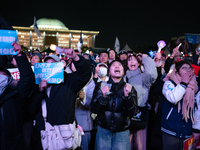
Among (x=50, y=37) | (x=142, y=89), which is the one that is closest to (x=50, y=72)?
(x=142, y=89)

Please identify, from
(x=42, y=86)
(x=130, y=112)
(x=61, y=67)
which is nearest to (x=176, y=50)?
(x=130, y=112)

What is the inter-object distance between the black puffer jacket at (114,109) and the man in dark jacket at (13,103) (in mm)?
916

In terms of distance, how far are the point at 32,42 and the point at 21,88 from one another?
86784 millimetres

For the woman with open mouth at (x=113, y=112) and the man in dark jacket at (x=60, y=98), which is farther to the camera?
the woman with open mouth at (x=113, y=112)

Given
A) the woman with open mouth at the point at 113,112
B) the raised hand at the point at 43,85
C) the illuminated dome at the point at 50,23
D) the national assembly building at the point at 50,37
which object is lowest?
the woman with open mouth at the point at 113,112

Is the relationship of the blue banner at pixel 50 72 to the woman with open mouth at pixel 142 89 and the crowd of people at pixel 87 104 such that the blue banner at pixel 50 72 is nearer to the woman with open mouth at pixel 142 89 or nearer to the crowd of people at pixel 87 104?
the crowd of people at pixel 87 104

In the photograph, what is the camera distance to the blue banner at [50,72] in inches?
103

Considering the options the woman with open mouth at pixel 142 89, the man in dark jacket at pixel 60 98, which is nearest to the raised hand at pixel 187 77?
the woman with open mouth at pixel 142 89

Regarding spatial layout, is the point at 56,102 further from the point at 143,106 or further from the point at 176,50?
the point at 176,50

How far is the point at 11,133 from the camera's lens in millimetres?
2264

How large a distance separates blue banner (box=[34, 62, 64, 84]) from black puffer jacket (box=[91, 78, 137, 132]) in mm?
584

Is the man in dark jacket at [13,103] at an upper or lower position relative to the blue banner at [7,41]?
lower

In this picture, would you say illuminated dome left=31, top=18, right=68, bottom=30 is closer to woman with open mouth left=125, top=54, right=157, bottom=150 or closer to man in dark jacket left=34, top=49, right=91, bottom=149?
woman with open mouth left=125, top=54, right=157, bottom=150

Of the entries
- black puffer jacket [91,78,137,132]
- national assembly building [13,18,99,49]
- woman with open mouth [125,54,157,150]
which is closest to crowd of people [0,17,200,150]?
black puffer jacket [91,78,137,132]
